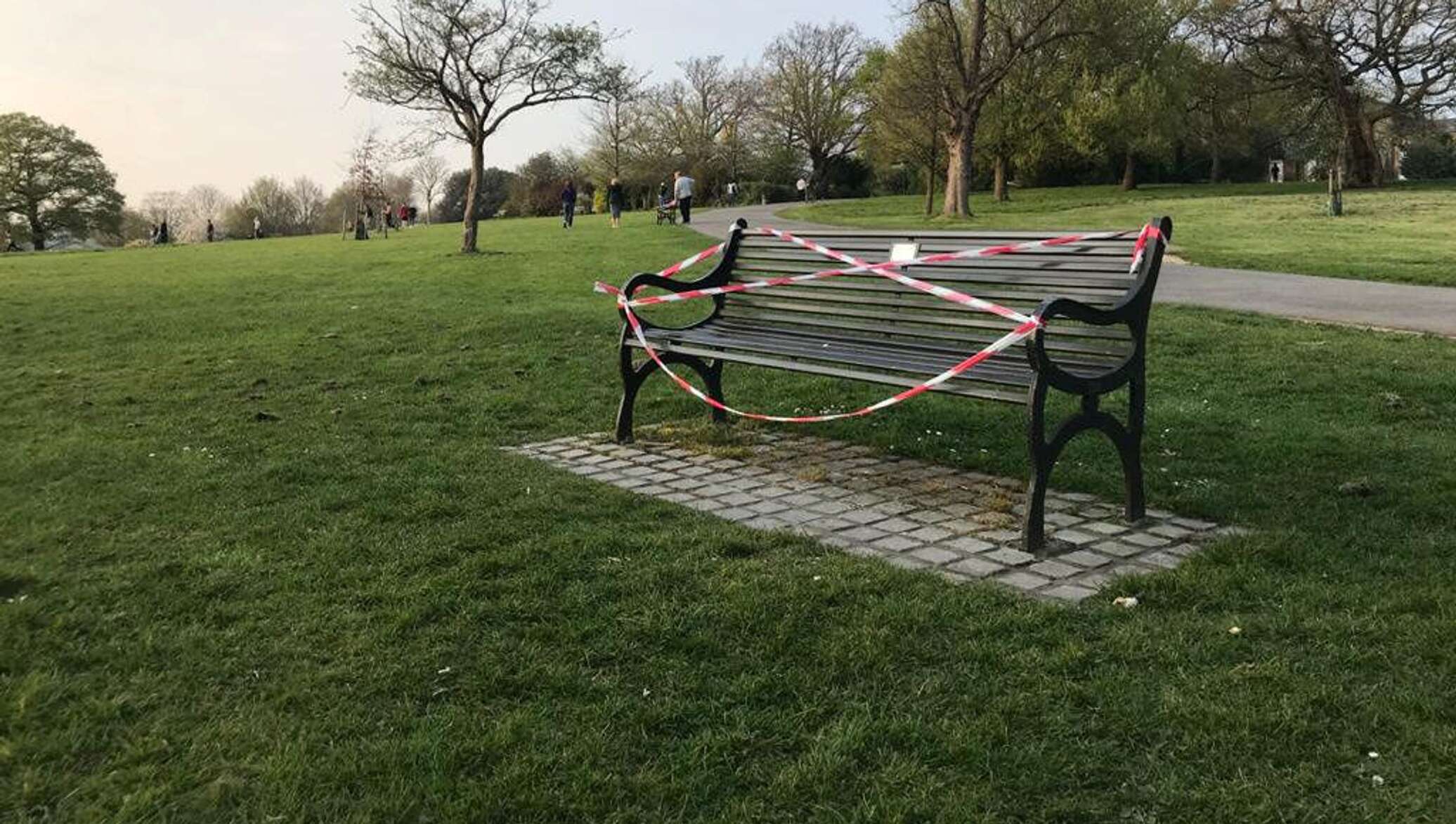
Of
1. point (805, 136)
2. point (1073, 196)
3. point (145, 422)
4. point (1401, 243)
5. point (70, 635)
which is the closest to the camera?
point (70, 635)

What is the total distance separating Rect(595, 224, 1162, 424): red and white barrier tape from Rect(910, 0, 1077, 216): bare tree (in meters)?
27.2

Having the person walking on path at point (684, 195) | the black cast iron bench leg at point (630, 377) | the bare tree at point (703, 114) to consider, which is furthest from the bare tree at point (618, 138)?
the black cast iron bench leg at point (630, 377)

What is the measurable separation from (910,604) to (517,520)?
72.3 inches

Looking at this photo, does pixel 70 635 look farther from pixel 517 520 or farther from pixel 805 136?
pixel 805 136

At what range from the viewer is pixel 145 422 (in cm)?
707

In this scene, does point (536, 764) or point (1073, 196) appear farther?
point (1073, 196)

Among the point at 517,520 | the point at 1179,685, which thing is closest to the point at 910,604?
the point at 1179,685

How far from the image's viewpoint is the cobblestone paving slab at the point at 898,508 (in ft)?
14.1

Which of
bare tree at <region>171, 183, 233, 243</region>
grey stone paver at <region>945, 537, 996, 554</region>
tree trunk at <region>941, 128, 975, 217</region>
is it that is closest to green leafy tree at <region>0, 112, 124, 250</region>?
bare tree at <region>171, 183, 233, 243</region>

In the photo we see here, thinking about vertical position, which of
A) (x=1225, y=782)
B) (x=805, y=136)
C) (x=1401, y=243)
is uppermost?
(x=805, y=136)

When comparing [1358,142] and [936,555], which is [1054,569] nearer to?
[936,555]

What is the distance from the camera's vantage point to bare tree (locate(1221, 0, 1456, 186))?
4081 centimetres

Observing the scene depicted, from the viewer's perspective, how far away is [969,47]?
129 feet

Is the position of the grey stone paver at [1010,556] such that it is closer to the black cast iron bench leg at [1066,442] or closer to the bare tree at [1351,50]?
the black cast iron bench leg at [1066,442]
